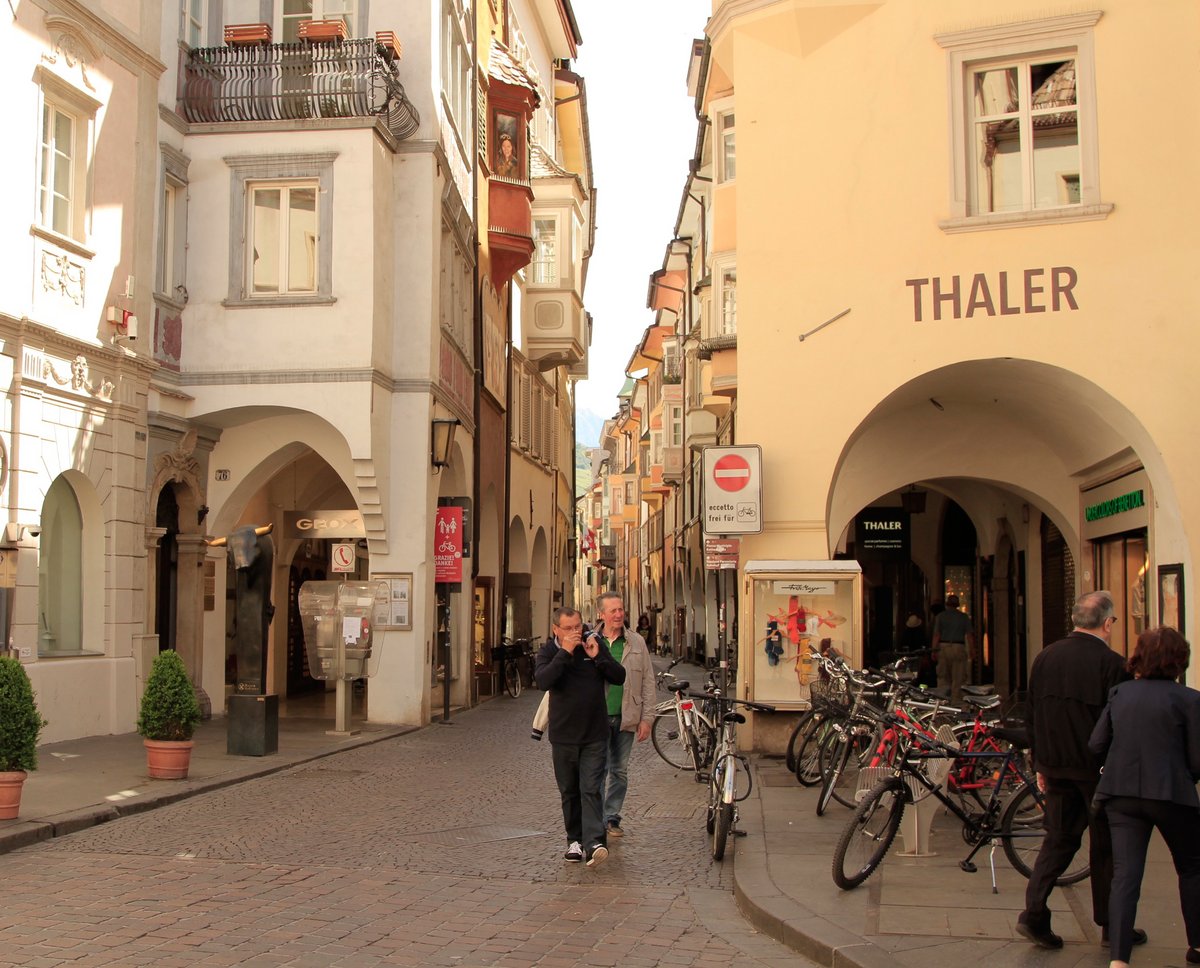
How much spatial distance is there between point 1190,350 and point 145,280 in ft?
41.9

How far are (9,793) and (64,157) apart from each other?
9.04 metres

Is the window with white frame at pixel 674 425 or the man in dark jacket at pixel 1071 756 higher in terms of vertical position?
the window with white frame at pixel 674 425

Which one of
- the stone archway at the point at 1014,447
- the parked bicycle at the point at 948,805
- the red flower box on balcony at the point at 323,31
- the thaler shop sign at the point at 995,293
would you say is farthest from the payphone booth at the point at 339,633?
the parked bicycle at the point at 948,805

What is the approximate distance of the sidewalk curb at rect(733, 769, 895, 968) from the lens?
7113 mm

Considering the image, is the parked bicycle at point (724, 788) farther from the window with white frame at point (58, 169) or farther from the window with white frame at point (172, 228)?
the window with white frame at point (172, 228)

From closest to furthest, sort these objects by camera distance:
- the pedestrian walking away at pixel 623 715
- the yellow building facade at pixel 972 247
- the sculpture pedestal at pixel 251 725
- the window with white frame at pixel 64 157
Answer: the pedestrian walking away at pixel 623 715
the yellow building facade at pixel 972 247
the sculpture pedestal at pixel 251 725
the window with white frame at pixel 64 157

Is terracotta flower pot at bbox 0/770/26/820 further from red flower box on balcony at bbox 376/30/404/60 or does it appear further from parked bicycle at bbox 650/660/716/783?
red flower box on balcony at bbox 376/30/404/60

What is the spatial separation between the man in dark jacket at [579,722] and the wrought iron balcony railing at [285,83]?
1239cm

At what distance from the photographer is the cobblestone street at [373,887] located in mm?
7324

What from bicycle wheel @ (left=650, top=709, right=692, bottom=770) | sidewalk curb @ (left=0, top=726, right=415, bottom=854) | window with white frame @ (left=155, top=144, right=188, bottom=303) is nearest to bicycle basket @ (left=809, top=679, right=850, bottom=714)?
bicycle wheel @ (left=650, top=709, right=692, bottom=770)

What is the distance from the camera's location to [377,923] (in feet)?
26.1

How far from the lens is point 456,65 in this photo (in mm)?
25188

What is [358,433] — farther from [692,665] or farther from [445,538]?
[692,665]

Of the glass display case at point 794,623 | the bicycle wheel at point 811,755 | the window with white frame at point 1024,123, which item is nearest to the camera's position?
the bicycle wheel at point 811,755
